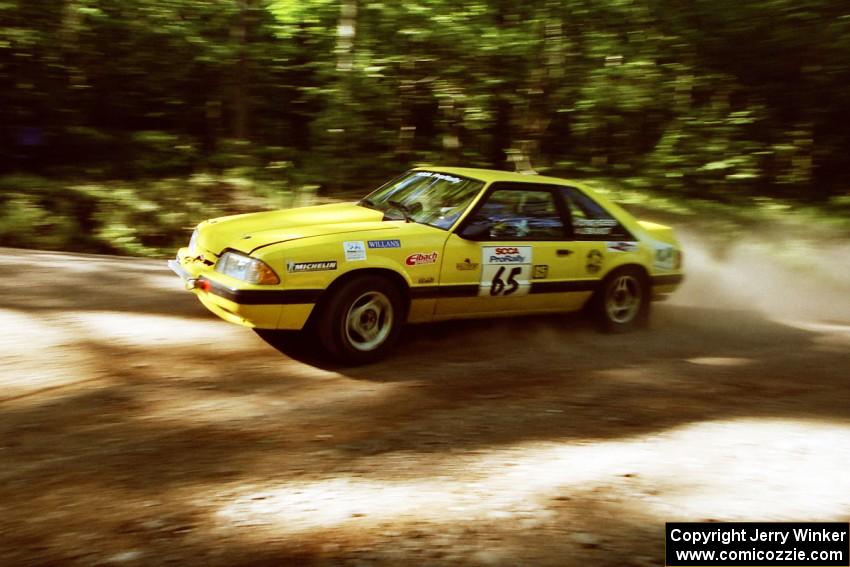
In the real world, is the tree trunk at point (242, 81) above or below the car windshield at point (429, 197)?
above

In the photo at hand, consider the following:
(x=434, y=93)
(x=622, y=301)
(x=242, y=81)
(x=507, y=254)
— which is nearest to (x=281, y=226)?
(x=507, y=254)

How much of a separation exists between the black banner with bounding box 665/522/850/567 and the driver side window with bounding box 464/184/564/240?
135 inches

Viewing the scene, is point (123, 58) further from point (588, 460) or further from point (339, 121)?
point (588, 460)

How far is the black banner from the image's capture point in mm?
3340

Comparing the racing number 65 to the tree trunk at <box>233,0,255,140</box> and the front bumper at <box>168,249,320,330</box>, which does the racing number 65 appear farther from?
the tree trunk at <box>233,0,255,140</box>

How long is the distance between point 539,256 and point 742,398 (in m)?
1.99

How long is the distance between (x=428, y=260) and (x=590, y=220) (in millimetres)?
1919

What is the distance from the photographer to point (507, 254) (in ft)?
21.6

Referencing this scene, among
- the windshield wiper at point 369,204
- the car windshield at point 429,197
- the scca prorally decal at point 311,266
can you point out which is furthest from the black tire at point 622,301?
the scca prorally decal at point 311,266

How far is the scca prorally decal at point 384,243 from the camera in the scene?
5871mm

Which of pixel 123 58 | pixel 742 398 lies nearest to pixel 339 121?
pixel 123 58

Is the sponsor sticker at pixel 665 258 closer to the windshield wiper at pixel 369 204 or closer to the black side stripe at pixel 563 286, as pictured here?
the black side stripe at pixel 563 286

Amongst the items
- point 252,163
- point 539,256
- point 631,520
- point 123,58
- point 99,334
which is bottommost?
point 631,520

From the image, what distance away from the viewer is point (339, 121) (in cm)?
1402
